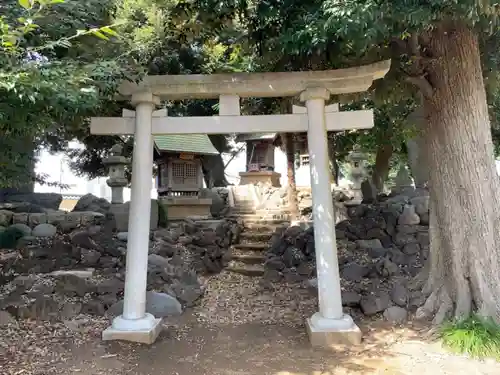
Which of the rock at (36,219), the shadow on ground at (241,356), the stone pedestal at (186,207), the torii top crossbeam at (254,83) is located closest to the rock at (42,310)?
the shadow on ground at (241,356)

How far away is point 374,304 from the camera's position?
502 centimetres

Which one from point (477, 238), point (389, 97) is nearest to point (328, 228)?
point (477, 238)

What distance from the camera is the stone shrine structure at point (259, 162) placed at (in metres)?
16.7

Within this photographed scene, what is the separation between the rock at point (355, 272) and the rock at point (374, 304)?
2.89 ft

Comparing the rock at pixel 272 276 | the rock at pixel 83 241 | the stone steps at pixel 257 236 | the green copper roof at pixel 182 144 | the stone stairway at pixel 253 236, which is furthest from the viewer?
the green copper roof at pixel 182 144

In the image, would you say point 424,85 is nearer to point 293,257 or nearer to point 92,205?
point 293,257

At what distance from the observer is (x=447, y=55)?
4676mm

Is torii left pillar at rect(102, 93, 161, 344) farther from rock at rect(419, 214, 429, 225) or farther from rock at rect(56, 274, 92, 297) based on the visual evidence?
rock at rect(419, 214, 429, 225)

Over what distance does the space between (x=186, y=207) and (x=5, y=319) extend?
6.73m

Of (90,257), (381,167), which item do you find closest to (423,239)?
(90,257)

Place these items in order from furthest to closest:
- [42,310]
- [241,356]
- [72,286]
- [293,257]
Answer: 1. [293,257]
2. [72,286]
3. [42,310]
4. [241,356]

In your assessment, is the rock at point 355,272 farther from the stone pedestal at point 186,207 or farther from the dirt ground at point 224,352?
the stone pedestal at point 186,207

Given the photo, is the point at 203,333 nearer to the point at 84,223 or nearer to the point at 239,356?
the point at 239,356

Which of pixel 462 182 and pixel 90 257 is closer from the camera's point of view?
pixel 462 182
